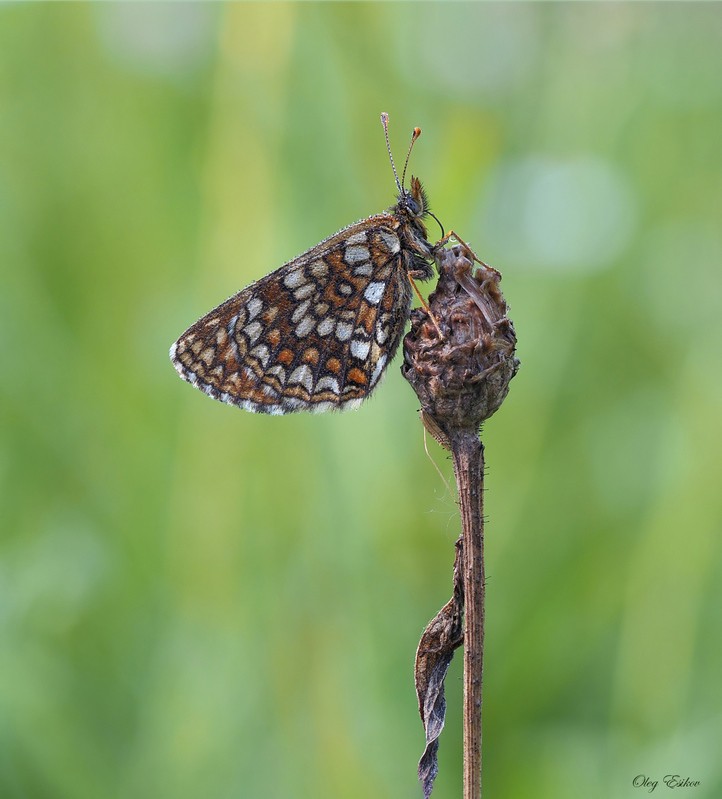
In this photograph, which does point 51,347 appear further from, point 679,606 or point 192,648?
point 679,606

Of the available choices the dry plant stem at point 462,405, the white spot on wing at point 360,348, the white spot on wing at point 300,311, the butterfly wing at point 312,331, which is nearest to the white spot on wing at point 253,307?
the butterfly wing at point 312,331

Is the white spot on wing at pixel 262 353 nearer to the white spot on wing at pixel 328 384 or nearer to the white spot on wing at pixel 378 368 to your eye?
the white spot on wing at pixel 328 384

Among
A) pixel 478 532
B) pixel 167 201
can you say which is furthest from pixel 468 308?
pixel 167 201

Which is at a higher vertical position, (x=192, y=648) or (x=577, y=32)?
(x=577, y=32)

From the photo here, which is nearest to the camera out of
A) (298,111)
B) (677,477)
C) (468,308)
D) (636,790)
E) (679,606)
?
(468,308)

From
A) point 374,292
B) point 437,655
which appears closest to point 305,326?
point 374,292

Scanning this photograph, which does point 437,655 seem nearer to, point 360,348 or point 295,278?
point 360,348
